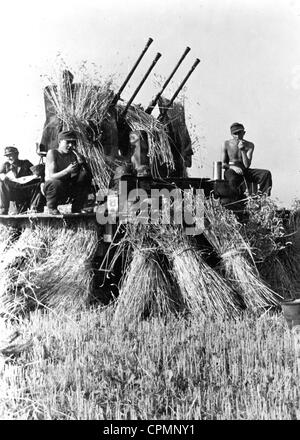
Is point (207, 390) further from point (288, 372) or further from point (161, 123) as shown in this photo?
point (161, 123)

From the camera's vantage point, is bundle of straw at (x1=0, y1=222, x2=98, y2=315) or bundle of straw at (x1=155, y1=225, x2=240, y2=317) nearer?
bundle of straw at (x1=155, y1=225, x2=240, y2=317)

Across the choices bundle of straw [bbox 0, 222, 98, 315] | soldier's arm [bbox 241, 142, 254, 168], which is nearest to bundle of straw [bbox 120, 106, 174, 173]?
soldier's arm [bbox 241, 142, 254, 168]

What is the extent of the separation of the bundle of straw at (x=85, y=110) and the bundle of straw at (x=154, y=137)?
0.60 meters

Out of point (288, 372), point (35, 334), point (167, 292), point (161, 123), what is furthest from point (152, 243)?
point (161, 123)

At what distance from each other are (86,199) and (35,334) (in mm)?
3017

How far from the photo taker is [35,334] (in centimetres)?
548

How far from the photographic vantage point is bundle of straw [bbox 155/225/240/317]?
20.7ft

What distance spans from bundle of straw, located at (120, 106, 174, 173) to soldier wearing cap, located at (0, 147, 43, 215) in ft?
5.61

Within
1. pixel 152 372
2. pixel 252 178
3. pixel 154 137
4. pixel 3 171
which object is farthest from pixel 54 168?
pixel 152 372

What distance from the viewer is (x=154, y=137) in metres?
9.16

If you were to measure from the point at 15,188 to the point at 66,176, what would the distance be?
1.58m

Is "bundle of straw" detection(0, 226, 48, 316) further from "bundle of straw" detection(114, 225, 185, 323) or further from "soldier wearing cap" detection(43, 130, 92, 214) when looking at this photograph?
"bundle of straw" detection(114, 225, 185, 323)

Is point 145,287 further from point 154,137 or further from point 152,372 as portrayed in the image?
point 154,137

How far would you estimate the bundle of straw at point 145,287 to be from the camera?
6.33m
